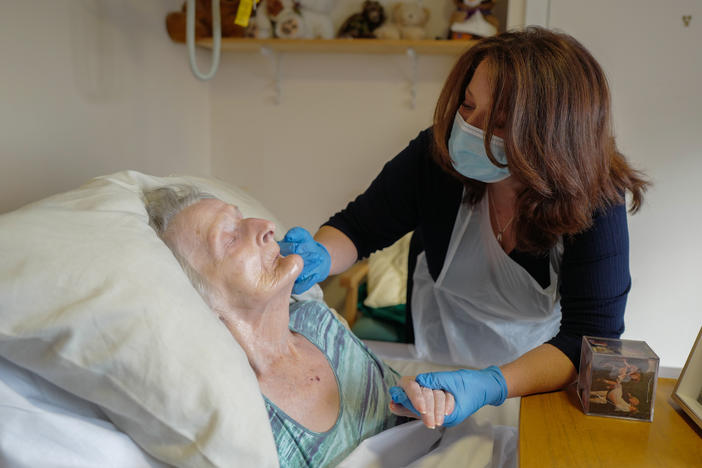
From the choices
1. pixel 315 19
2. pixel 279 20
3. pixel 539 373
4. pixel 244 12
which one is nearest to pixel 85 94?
pixel 244 12

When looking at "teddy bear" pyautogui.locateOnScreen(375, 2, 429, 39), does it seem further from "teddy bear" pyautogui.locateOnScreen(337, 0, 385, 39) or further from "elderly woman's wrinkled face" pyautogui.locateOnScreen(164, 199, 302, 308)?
"elderly woman's wrinkled face" pyautogui.locateOnScreen(164, 199, 302, 308)

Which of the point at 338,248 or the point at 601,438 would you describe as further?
the point at 338,248

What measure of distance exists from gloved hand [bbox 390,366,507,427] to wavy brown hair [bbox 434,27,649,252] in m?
0.36

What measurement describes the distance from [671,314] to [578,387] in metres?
1.50

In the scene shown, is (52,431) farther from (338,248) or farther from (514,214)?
(514,214)

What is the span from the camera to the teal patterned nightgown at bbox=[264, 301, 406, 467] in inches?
38.9

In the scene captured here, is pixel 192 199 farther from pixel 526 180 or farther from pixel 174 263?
pixel 526 180

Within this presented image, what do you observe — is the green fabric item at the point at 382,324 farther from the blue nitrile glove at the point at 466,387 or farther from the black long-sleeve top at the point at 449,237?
the blue nitrile glove at the point at 466,387

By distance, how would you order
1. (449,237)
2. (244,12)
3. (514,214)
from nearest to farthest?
(514,214)
(449,237)
(244,12)

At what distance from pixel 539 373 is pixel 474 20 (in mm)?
1748

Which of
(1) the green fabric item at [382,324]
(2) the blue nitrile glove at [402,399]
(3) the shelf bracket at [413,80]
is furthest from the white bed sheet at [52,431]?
(3) the shelf bracket at [413,80]

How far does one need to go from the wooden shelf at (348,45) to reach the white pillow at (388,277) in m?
0.82

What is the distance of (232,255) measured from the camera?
104 cm

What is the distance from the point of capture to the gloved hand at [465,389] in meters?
0.95
